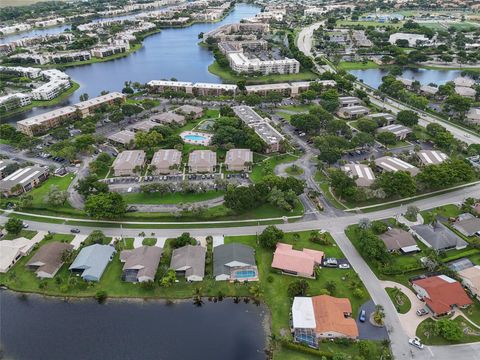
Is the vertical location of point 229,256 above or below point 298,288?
above

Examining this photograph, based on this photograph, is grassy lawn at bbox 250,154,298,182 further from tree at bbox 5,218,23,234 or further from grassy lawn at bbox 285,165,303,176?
tree at bbox 5,218,23,234

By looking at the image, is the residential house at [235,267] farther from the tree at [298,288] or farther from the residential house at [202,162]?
the residential house at [202,162]

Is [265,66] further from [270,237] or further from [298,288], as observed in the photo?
[298,288]

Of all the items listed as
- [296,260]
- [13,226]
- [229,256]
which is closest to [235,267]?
[229,256]

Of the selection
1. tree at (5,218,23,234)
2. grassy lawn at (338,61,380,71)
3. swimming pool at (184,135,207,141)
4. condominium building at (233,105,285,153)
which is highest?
tree at (5,218,23,234)

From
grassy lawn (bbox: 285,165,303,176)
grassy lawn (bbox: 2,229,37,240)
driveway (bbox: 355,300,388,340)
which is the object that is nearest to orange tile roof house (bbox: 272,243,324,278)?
driveway (bbox: 355,300,388,340)

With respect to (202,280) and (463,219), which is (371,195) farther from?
(202,280)

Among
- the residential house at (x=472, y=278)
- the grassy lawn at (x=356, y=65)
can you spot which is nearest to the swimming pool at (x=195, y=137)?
the residential house at (x=472, y=278)
